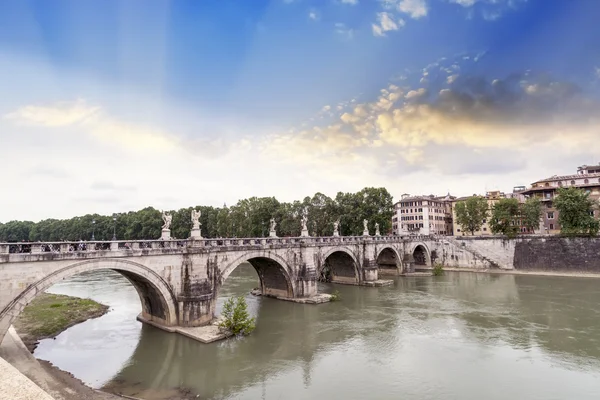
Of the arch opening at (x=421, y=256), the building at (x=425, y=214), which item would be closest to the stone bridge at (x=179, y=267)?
the arch opening at (x=421, y=256)

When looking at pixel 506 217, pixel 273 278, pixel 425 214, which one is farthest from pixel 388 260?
pixel 425 214

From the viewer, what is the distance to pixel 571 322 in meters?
26.0

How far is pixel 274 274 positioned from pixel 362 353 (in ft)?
51.5

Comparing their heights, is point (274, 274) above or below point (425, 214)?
below

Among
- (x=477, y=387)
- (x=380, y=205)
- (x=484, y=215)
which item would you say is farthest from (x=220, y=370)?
(x=484, y=215)

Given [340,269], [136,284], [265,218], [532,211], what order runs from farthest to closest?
[265,218] < [532,211] < [340,269] < [136,284]

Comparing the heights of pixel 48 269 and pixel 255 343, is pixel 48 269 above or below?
above

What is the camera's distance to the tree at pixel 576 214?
4950 centimetres

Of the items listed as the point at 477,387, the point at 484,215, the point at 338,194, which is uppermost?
the point at 338,194

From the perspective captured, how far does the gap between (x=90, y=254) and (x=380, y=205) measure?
5087 cm

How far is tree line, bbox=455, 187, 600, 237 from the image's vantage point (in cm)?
4988

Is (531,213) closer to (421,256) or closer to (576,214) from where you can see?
(576,214)

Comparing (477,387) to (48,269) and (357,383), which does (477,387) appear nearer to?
(357,383)

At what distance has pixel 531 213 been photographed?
5597 cm
